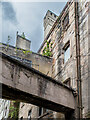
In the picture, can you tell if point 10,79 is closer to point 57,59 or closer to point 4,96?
point 4,96

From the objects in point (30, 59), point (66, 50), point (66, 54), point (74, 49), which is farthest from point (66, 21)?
point (30, 59)

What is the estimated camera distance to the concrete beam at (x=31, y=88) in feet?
21.5

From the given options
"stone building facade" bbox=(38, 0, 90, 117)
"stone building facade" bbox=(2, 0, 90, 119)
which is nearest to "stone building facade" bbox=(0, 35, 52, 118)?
"stone building facade" bbox=(2, 0, 90, 119)

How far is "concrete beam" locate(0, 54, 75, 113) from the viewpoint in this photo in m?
6.55

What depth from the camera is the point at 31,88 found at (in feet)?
23.6

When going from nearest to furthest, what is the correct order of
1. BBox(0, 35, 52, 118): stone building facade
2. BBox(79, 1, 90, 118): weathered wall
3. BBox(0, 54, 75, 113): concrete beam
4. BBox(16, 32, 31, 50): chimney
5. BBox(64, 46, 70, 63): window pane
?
BBox(0, 54, 75, 113): concrete beam
BBox(79, 1, 90, 118): weathered wall
BBox(64, 46, 70, 63): window pane
BBox(0, 35, 52, 118): stone building facade
BBox(16, 32, 31, 50): chimney

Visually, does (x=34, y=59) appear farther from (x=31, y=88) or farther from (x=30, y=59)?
(x=31, y=88)

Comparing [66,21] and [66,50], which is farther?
[66,21]

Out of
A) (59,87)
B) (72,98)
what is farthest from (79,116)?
(59,87)

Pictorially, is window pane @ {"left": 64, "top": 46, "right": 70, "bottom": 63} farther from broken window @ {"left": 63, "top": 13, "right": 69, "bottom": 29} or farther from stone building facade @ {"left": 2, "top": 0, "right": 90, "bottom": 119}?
broken window @ {"left": 63, "top": 13, "right": 69, "bottom": 29}

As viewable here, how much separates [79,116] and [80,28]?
4.66 metres

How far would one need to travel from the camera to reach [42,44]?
16.7 m

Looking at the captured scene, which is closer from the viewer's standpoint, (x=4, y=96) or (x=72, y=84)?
(x=4, y=96)

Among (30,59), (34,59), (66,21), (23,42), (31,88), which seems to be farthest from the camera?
(23,42)
